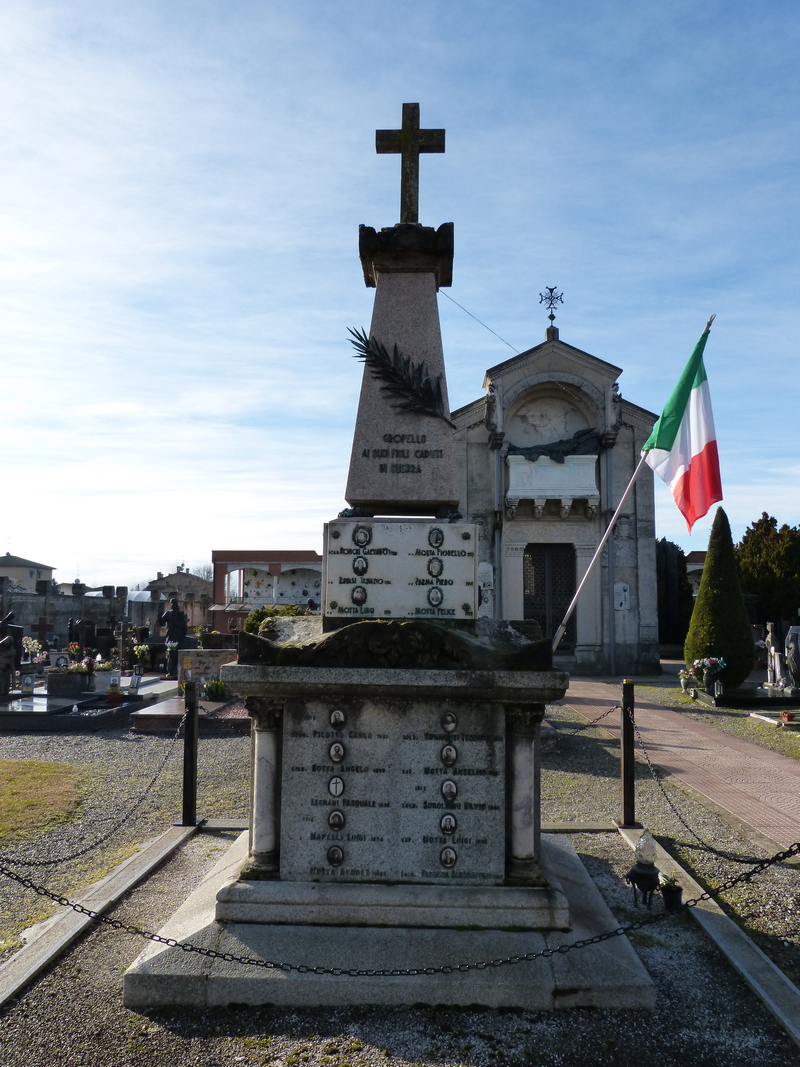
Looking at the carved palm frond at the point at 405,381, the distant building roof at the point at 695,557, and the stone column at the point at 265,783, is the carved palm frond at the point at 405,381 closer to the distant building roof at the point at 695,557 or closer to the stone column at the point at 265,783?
the stone column at the point at 265,783

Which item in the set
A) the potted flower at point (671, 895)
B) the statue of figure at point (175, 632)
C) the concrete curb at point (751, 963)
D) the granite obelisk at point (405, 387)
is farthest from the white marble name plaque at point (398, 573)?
the statue of figure at point (175, 632)

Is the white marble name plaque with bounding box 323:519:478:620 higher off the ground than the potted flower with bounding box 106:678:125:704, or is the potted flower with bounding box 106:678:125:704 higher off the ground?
the white marble name plaque with bounding box 323:519:478:620

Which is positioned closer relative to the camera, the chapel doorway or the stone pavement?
the stone pavement

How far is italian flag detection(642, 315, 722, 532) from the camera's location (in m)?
8.17

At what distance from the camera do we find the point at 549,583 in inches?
918

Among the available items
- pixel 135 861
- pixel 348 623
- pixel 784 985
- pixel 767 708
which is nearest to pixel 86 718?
pixel 135 861

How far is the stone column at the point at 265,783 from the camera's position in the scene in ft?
14.7

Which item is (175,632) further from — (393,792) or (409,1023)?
(409,1023)

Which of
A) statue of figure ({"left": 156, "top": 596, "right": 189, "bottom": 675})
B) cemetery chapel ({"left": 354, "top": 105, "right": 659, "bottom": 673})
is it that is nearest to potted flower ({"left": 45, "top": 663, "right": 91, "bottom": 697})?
statue of figure ({"left": 156, "top": 596, "right": 189, "bottom": 675})

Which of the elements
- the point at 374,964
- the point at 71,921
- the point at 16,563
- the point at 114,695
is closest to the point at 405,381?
the point at 374,964

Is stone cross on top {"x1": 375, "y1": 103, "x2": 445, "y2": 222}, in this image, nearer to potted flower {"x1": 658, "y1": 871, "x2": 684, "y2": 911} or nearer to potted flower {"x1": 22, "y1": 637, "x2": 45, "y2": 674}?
potted flower {"x1": 658, "y1": 871, "x2": 684, "y2": 911}

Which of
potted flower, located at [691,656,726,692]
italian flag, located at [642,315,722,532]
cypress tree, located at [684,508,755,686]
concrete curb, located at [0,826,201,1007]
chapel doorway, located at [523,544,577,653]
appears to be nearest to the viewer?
concrete curb, located at [0,826,201,1007]

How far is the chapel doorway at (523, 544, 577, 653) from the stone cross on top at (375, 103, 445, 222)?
1833 centimetres

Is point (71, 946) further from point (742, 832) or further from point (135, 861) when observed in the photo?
point (742, 832)
